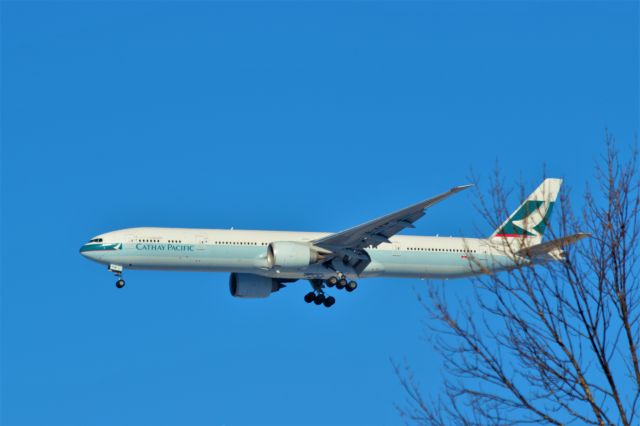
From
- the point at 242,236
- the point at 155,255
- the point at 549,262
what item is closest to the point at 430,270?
the point at 242,236

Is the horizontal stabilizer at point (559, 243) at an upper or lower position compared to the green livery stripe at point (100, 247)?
lower

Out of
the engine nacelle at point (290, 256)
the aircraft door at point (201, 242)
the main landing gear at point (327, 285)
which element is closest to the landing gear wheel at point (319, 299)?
the main landing gear at point (327, 285)

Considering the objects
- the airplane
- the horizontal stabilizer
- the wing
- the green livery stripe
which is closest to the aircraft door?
the airplane

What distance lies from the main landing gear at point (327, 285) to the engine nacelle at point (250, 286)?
2287mm

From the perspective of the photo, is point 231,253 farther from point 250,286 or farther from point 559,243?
point 559,243

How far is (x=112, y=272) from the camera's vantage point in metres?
49.5

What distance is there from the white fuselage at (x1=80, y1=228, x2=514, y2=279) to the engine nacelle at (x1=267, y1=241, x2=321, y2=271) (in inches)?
18.0

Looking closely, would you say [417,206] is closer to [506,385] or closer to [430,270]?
[430,270]

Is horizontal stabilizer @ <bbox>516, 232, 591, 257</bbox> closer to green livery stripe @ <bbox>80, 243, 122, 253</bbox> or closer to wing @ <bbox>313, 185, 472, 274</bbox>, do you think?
wing @ <bbox>313, 185, 472, 274</bbox>

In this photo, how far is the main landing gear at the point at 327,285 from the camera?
51312 millimetres

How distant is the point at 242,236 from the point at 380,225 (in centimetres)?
698

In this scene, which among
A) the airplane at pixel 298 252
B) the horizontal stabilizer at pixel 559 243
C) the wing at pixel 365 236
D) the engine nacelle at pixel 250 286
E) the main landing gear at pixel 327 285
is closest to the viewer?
the horizontal stabilizer at pixel 559 243

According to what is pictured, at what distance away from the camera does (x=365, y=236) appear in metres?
49.5

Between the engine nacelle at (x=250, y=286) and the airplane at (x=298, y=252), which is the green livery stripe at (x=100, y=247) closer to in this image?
the airplane at (x=298, y=252)
